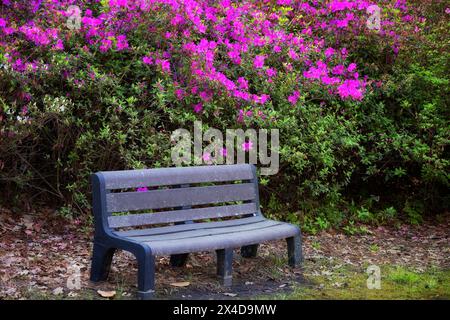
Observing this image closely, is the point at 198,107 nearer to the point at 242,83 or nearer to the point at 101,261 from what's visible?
the point at 242,83

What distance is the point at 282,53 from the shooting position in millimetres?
7367

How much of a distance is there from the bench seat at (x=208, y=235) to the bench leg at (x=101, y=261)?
18 centimetres

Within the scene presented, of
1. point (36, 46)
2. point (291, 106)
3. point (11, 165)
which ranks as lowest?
point (11, 165)

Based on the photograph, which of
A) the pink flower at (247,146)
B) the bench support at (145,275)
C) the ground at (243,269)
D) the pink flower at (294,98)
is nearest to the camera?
the bench support at (145,275)

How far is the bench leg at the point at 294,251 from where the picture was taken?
18.1 ft

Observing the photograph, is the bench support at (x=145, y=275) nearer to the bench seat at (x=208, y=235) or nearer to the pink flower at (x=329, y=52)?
the bench seat at (x=208, y=235)

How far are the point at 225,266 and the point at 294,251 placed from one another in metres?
0.80

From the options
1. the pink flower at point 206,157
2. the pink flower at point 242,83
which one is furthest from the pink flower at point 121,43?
the pink flower at point 206,157

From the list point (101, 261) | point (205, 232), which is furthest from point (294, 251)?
point (101, 261)

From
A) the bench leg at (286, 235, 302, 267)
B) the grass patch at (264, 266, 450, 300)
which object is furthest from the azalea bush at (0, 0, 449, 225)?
the grass patch at (264, 266, 450, 300)

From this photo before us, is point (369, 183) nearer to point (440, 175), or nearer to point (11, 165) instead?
point (440, 175)

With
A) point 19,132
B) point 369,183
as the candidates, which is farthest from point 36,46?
point 369,183

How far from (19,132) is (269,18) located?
337cm

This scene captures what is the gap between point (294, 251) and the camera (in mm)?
5551
